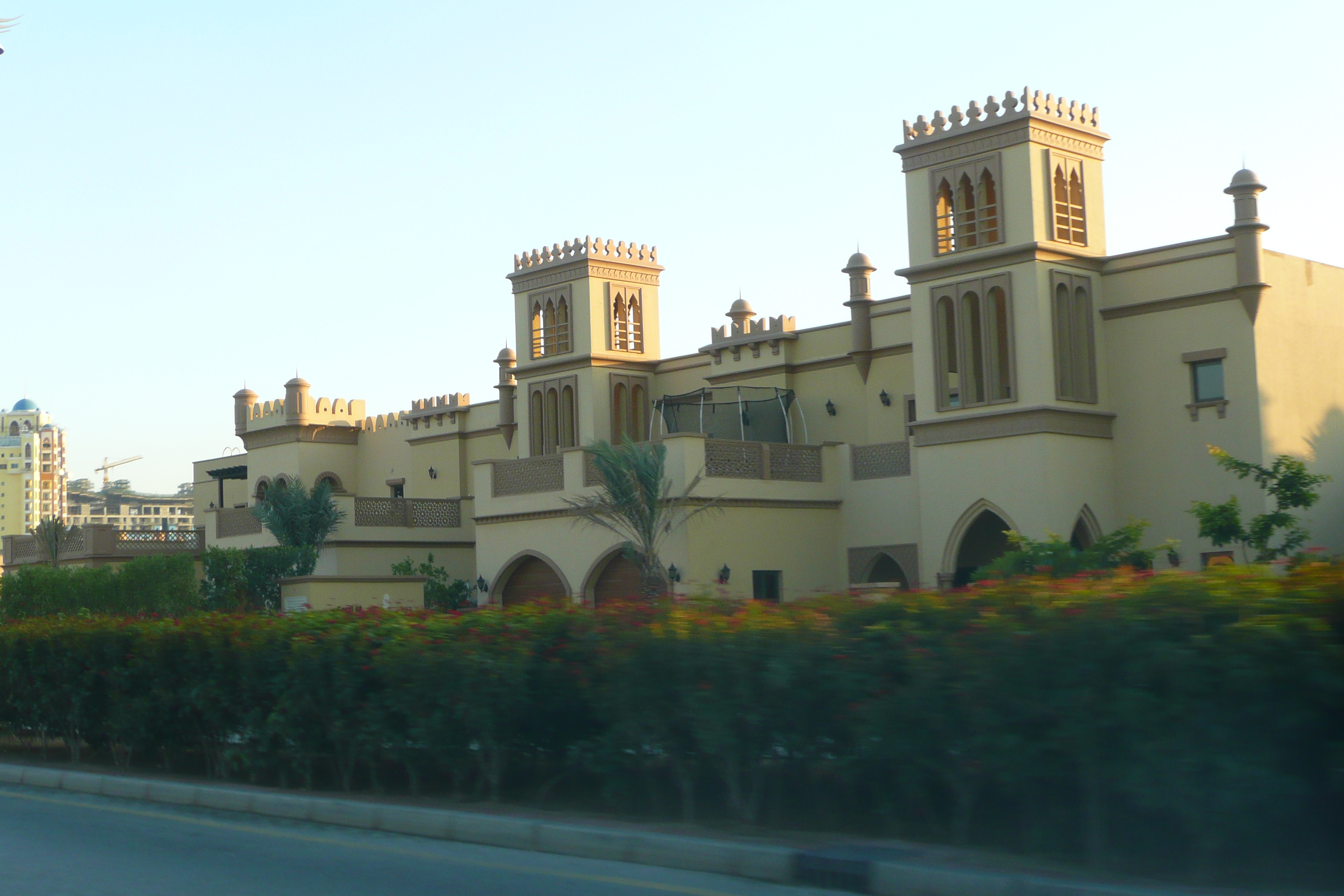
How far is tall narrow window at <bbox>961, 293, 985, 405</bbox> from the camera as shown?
26.3 m

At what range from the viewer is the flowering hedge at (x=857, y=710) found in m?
6.73

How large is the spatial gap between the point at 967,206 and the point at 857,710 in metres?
20.2

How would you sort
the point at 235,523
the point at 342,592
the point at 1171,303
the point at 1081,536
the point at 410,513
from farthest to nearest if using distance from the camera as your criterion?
the point at 235,523, the point at 410,513, the point at 1081,536, the point at 1171,303, the point at 342,592

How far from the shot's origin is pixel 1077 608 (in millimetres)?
7285

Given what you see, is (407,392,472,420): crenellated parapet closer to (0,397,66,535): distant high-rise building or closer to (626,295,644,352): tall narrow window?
(626,295,644,352): tall narrow window

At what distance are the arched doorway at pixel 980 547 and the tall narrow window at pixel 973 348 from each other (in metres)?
2.42

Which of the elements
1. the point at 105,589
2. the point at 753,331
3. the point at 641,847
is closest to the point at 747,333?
the point at 753,331

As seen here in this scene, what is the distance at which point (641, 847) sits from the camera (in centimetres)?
850

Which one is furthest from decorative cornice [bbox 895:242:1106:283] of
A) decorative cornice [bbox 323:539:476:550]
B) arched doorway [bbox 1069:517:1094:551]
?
decorative cornice [bbox 323:539:476:550]

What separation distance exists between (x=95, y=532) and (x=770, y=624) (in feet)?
124

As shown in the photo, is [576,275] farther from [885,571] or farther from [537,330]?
[885,571]

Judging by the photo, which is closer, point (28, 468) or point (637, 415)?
point (637, 415)

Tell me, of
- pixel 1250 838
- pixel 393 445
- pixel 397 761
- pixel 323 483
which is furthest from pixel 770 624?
pixel 393 445

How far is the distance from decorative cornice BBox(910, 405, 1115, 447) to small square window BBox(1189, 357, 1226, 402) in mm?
1572
